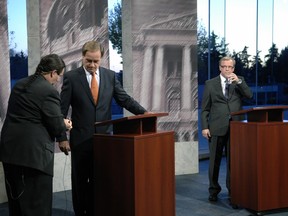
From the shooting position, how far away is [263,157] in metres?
3.49

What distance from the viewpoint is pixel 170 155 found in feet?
9.04

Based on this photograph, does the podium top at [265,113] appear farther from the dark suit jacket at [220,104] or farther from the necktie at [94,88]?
the necktie at [94,88]

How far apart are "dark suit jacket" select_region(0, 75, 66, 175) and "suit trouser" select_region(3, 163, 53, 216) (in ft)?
0.27

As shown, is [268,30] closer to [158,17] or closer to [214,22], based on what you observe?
[214,22]

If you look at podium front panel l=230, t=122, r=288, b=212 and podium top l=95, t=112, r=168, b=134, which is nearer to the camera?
podium top l=95, t=112, r=168, b=134

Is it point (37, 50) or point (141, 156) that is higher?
point (37, 50)

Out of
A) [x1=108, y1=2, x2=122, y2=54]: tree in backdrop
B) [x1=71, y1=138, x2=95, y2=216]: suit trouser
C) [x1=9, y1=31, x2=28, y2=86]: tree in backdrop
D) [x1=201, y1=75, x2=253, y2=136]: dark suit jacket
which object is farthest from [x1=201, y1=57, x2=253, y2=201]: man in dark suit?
[x1=9, y1=31, x2=28, y2=86]: tree in backdrop

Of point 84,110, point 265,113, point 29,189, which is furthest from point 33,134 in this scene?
point 265,113

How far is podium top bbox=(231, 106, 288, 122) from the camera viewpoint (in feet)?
11.4

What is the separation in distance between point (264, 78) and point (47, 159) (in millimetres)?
6959

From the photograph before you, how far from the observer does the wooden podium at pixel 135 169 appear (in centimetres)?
252

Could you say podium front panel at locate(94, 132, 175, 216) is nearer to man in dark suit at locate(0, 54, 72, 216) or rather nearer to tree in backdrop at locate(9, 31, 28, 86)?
man in dark suit at locate(0, 54, 72, 216)

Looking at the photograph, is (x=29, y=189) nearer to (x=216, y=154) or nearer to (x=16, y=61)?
(x=216, y=154)

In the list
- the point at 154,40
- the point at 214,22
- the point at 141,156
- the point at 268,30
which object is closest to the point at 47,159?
the point at 141,156
